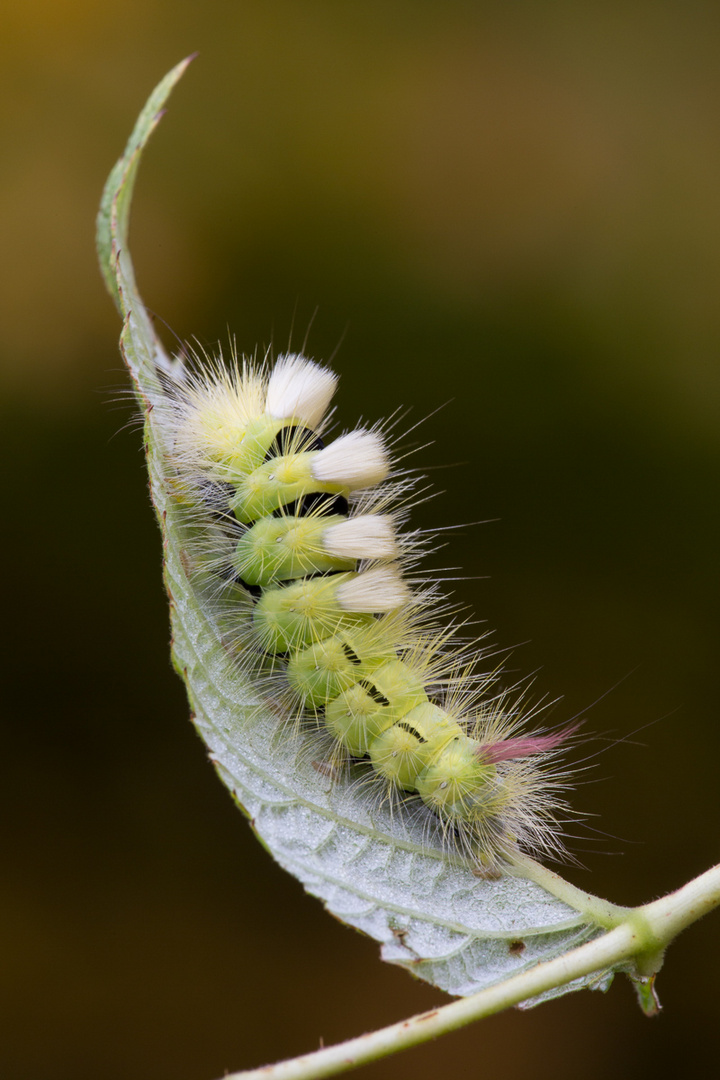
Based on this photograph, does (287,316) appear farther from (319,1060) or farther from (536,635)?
(319,1060)

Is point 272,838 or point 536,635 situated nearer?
point 272,838

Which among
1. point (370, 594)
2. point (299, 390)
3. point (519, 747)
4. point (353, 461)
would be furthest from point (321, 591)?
point (519, 747)

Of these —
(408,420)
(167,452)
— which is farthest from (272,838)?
(408,420)

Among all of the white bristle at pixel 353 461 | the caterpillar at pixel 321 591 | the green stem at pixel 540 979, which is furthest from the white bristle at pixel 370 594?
the green stem at pixel 540 979

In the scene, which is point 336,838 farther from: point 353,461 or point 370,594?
point 353,461

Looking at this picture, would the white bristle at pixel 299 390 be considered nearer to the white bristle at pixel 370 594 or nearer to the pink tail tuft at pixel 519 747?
the white bristle at pixel 370 594

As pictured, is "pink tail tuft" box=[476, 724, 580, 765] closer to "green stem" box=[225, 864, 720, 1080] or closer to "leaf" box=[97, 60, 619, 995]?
"leaf" box=[97, 60, 619, 995]
